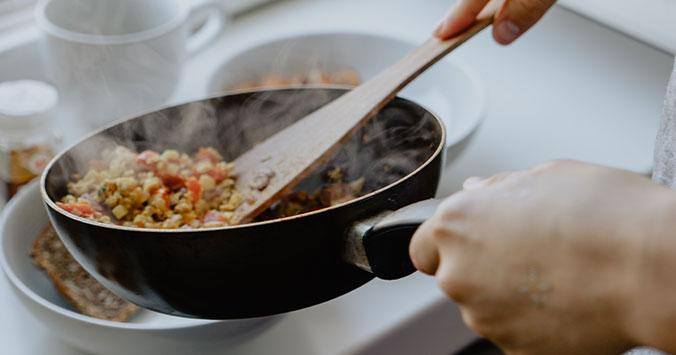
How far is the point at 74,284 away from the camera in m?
Answer: 0.73

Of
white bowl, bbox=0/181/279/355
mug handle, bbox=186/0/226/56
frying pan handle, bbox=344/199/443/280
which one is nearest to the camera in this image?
frying pan handle, bbox=344/199/443/280

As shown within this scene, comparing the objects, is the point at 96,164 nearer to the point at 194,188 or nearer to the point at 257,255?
the point at 194,188

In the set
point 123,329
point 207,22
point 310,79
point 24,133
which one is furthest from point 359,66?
point 123,329

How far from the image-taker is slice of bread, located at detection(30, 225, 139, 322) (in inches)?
28.2

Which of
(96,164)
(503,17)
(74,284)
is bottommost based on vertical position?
(74,284)

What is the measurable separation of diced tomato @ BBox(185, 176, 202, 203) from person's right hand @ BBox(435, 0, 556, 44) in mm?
243

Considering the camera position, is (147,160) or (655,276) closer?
(655,276)

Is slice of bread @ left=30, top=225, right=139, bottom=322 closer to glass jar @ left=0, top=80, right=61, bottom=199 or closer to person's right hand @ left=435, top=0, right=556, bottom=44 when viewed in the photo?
glass jar @ left=0, top=80, right=61, bottom=199

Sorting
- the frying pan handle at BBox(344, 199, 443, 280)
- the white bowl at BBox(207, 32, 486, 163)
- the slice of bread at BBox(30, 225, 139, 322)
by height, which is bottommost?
the slice of bread at BBox(30, 225, 139, 322)

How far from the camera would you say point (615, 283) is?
15.2 inches

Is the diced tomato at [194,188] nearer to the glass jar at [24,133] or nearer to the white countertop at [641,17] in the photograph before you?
the glass jar at [24,133]

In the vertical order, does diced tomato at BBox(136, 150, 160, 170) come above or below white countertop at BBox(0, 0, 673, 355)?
above

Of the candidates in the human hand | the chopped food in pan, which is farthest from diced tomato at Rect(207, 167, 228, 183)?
the human hand

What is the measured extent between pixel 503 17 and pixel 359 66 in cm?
30
